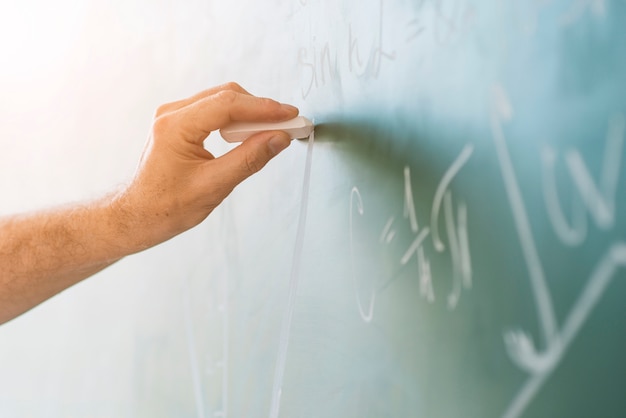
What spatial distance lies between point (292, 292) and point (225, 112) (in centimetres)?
19

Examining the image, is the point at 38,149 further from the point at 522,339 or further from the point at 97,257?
the point at 522,339

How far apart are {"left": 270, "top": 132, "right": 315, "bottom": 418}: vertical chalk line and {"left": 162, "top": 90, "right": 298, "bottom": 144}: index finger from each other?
0.07 meters

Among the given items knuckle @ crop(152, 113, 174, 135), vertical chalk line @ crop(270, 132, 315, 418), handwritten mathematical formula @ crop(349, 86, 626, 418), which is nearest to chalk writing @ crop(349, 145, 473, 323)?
handwritten mathematical formula @ crop(349, 86, 626, 418)

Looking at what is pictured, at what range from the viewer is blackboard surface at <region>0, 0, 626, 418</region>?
14.5 inches

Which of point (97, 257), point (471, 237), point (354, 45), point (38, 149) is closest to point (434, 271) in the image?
point (471, 237)

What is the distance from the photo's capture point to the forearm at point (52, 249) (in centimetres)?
62

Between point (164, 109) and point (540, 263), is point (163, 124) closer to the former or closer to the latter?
point (164, 109)

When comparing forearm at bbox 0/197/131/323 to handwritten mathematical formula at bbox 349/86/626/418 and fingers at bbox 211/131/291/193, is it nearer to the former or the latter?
fingers at bbox 211/131/291/193

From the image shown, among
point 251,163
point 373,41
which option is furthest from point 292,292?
point 373,41

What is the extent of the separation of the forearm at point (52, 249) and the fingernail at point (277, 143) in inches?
6.7

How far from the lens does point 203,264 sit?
2.48 ft

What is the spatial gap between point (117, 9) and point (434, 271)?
65cm

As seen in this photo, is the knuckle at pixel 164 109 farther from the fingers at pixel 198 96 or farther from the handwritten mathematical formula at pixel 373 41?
the handwritten mathematical formula at pixel 373 41

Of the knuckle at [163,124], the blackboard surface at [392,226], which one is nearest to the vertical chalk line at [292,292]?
the blackboard surface at [392,226]
